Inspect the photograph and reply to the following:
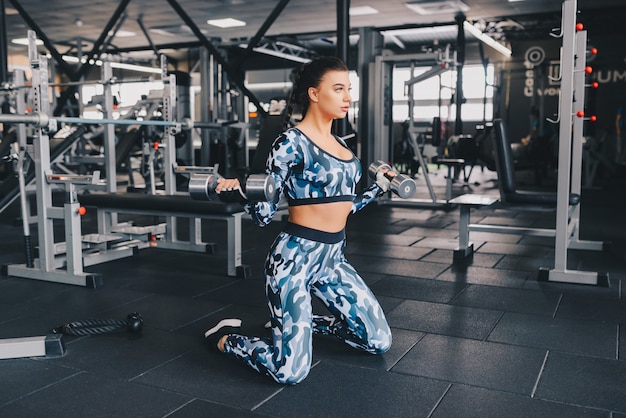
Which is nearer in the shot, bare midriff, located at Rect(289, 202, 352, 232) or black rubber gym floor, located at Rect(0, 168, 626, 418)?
black rubber gym floor, located at Rect(0, 168, 626, 418)

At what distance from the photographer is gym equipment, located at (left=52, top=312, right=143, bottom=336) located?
230 cm

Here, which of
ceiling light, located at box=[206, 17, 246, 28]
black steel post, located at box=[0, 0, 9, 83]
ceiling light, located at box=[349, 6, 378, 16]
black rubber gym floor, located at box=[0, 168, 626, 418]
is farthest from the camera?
ceiling light, located at box=[206, 17, 246, 28]

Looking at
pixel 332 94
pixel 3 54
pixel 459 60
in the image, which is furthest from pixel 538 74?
pixel 332 94

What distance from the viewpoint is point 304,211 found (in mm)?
1880

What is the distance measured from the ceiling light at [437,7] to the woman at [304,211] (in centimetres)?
769

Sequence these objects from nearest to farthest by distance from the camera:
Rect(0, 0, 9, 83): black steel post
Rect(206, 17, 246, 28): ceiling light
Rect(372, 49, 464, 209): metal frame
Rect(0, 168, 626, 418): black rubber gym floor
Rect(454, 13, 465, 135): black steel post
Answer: Rect(0, 168, 626, 418): black rubber gym floor, Rect(0, 0, 9, 83): black steel post, Rect(372, 49, 464, 209): metal frame, Rect(454, 13, 465, 135): black steel post, Rect(206, 17, 246, 28): ceiling light

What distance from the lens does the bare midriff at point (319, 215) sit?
74.0 inches

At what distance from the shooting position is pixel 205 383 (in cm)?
189

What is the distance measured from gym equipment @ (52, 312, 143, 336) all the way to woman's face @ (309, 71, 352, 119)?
45.5 inches

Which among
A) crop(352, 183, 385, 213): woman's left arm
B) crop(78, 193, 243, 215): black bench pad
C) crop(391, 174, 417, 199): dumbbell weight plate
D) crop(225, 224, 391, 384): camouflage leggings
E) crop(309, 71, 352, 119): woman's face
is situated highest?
crop(309, 71, 352, 119): woman's face

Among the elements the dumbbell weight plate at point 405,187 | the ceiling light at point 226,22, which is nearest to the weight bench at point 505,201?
the dumbbell weight plate at point 405,187

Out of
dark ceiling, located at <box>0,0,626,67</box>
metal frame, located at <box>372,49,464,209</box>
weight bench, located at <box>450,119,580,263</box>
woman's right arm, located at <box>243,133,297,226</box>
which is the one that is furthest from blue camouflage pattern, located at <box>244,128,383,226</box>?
dark ceiling, located at <box>0,0,626,67</box>

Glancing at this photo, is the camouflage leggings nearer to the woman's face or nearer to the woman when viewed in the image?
the woman

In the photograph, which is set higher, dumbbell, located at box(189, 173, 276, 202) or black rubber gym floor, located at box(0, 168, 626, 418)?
dumbbell, located at box(189, 173, 276, 202)
